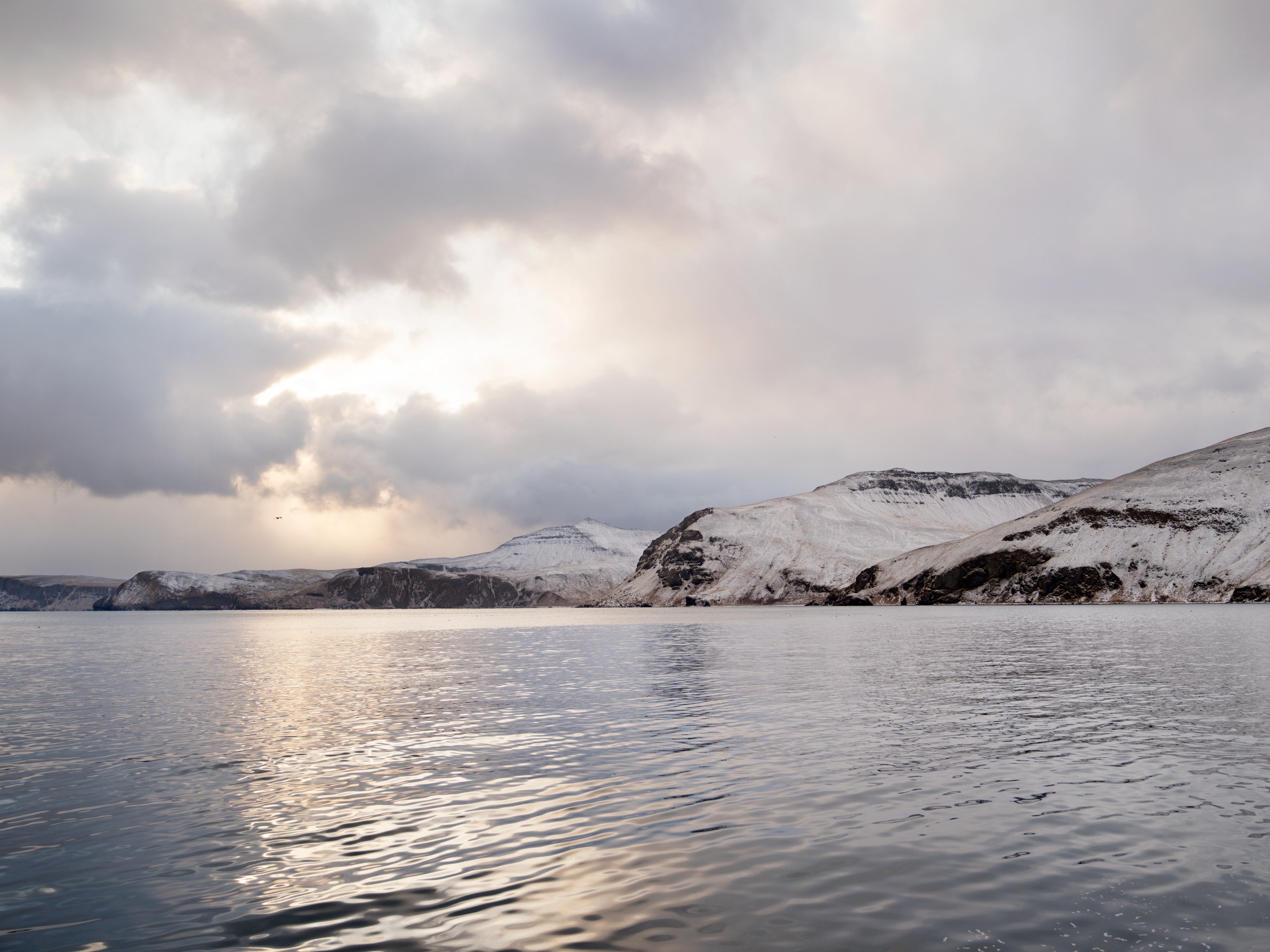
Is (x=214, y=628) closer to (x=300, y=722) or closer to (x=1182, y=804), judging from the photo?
(x=300, y=722)

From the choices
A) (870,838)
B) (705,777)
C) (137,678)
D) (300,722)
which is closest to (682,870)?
(870,838)

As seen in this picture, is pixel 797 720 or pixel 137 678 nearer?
pixel 797 720

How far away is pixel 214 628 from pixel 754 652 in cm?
12509

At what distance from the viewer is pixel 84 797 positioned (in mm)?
18844

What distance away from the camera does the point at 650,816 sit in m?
16.3

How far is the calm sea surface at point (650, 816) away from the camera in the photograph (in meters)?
11.0

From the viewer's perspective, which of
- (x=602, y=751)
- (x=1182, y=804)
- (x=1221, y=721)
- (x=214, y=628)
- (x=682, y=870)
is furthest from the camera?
(x=214, y=628)

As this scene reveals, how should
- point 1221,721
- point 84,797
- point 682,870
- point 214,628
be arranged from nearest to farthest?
point 682,870, point 84,797, point 1221,721, point 214,628

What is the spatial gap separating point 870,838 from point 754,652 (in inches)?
1914

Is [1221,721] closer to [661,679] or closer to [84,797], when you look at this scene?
[661,679]

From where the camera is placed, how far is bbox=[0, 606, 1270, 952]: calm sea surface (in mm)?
11008

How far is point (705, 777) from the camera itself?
64.9 ft

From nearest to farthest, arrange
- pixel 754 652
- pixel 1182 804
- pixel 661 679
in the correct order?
pixel 1182 804 → pixel 661 679 → pixel 754 652

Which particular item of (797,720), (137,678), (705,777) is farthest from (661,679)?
(137,678)
